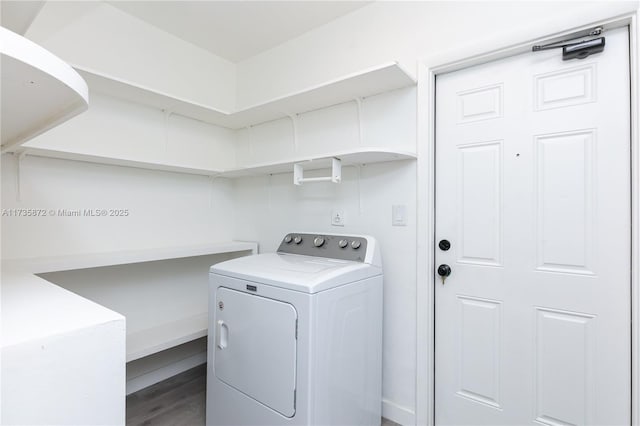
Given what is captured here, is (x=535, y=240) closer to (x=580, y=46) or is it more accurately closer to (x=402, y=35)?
(x=580, y=46)

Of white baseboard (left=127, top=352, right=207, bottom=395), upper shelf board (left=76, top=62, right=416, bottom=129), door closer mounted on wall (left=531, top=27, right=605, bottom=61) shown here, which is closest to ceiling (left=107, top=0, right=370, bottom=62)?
upper shelf board (left=76, top=62, right=416, bottom=129)

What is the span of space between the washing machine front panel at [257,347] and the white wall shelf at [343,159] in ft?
2.84

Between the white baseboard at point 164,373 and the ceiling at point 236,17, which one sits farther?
the white baseboard at point 164,373

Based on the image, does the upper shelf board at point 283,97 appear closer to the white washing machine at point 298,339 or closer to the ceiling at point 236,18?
the ceiling at point 236,18

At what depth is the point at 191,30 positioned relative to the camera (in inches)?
91.4

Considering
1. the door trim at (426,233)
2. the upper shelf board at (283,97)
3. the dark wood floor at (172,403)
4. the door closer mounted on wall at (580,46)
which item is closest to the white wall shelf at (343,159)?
the door trim at (426,233)

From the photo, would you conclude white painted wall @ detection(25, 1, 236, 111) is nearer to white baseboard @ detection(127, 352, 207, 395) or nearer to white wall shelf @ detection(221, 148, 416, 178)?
white wall shelf @ detection(221, 148, 416, 178)

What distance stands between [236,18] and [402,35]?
44.4 inches

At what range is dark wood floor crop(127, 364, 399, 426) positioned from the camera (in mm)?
1932

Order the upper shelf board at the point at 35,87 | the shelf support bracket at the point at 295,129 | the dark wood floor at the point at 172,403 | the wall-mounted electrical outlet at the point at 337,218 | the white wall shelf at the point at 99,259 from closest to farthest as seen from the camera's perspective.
→ the upper shelf board at the point at 35,87
the white wall shelf at the point at 99,259
the dark wood floor at the point at 172,403
the wall-mounted electrical outlet at the point at 337,218
the shelf support bracket at the point at 295,129

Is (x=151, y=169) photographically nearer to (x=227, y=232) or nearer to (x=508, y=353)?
(x=227, y=232)

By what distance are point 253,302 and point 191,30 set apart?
2020mm

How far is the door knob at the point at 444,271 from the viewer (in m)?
1.80

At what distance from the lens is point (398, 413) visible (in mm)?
1893
